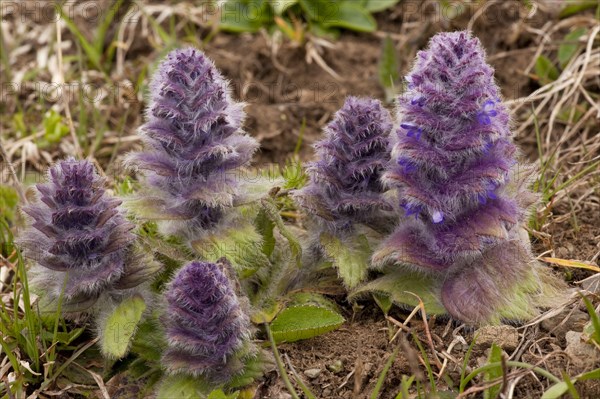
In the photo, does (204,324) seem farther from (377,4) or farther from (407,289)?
(377,4)

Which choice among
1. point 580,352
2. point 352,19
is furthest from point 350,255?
point 352,19

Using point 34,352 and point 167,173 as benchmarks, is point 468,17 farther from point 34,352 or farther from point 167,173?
point 34,352

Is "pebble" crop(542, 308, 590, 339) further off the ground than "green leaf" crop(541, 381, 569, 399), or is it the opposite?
"green leaf" crop(541, 381, 569, 399)

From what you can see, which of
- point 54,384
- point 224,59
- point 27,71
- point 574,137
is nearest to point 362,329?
point 54,384

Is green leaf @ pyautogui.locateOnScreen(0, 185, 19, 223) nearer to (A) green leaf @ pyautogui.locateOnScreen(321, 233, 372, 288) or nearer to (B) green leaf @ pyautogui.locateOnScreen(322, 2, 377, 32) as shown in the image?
(A) green leaf @ pyautogui.locateOnScreen(321, 233, 372, 288)

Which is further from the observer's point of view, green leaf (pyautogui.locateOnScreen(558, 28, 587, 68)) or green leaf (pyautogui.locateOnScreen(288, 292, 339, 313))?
green leaf (pyautogui.locateOnScreen(558, 28, 587, 68))

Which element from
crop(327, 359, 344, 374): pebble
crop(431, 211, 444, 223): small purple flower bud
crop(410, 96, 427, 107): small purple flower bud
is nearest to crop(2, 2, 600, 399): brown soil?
crop(327, 359, 344, 374): pebble

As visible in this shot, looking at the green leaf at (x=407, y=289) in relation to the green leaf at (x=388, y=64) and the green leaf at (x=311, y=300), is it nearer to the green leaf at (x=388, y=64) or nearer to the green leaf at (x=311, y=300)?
the green leaf at (x=311, y=300)
